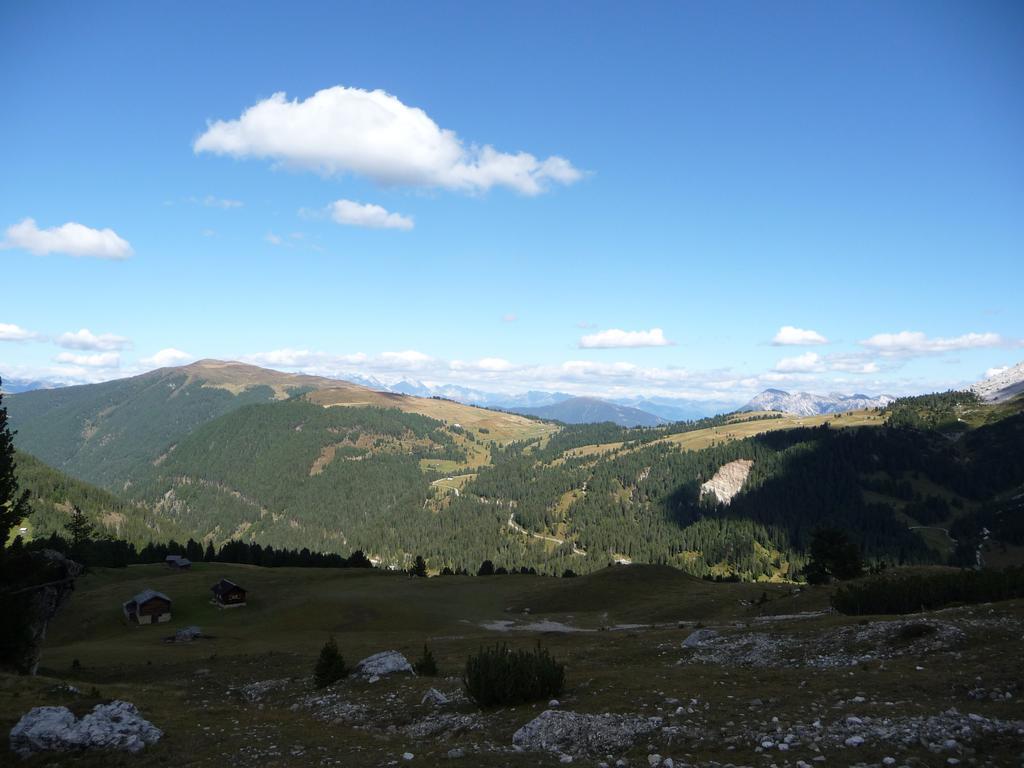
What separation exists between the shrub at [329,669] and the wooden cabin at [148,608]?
6572 centimetres

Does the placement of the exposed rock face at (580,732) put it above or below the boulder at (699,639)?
above

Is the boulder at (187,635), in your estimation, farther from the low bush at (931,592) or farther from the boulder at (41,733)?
the low bush at (931,592)

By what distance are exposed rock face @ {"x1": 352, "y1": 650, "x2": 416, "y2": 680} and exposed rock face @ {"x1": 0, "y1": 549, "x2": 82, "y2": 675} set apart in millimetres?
18566

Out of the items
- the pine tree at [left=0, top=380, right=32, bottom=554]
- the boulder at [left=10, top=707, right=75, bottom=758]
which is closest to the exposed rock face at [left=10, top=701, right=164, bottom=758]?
the boulder at [left=10, top=707, right=75, bottom=758]

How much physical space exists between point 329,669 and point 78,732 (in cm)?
1221

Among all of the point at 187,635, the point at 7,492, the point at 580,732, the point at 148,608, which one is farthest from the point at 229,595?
the point at 580,732

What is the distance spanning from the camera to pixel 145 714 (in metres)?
24.1

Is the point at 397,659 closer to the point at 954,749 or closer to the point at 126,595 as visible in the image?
the point at 954,749

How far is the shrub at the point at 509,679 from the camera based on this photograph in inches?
833

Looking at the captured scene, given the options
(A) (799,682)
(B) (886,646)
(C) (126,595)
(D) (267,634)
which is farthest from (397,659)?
(C) (126,595)

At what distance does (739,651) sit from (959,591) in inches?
740

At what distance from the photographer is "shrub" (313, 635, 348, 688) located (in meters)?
29.6

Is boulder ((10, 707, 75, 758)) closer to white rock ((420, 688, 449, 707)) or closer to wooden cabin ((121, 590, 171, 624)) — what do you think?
white rock ((420, 688, 449, 707))

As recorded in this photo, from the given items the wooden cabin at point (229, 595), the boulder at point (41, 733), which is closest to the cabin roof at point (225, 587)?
the wooden cabin at point (229, 595)
